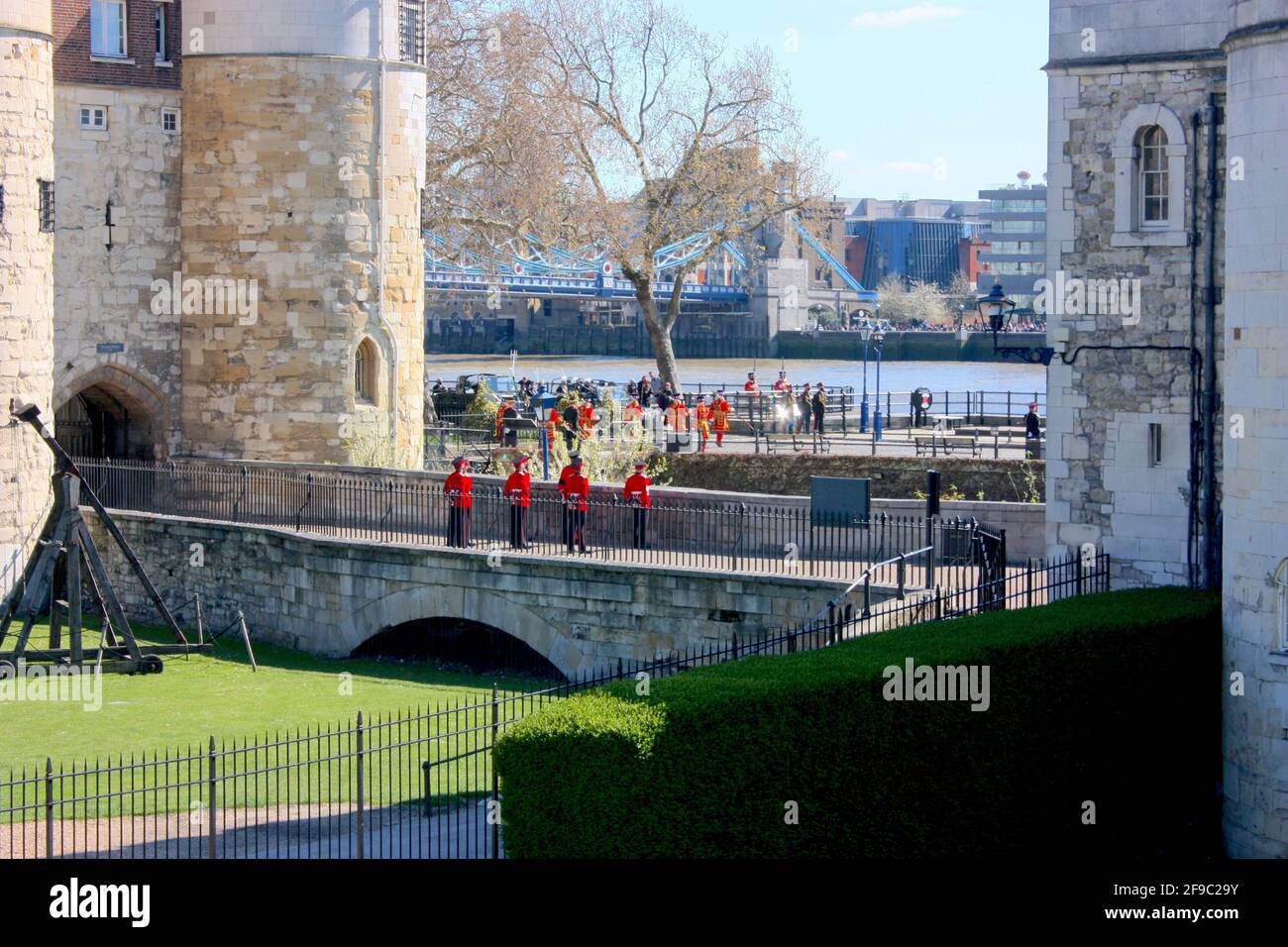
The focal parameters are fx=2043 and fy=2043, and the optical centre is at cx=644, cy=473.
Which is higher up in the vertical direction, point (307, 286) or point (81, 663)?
point (307, 286)

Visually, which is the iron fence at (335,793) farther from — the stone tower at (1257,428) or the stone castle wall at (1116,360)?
the stone tower at (1257,428)

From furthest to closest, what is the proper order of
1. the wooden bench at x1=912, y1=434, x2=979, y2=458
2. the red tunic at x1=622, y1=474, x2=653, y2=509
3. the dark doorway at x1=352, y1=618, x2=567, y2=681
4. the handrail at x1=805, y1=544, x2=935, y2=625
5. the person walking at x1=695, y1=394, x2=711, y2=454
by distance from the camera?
1. the person walking at x1=695, y1=394, x2=711, y2=454
2. the wooden bench at x1=912, y1=434, x2=979, y2=458
3. the dark doorway at x1=352, y1=618, x2=567, y2=681
4. the red tunic at x1=622, y1=474, x2=653, y2=509
5. the handrail at x1=805, y1=544, x2=935, y2=625

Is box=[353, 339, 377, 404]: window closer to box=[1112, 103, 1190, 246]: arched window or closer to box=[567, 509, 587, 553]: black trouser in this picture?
box=[567, 509, 587, 553]: black trouser

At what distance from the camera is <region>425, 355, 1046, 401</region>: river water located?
102312 millimetres

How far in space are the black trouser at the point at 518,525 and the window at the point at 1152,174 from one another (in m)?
10.3

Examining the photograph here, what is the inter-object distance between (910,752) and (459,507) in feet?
42.7

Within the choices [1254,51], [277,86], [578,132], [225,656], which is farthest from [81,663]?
[578,132]

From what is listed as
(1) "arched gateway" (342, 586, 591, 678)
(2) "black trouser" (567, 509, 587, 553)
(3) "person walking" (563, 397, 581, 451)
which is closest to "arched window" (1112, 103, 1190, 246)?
(2) "black trouser" (567, 509, 587, 553)

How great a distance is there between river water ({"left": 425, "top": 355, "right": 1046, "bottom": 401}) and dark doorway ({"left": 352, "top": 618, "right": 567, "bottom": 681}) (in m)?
63.3

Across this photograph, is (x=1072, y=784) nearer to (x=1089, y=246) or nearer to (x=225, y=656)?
(x=1089, y=246)

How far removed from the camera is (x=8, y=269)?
33.6m

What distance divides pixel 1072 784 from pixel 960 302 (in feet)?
458

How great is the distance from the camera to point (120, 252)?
38750 mm

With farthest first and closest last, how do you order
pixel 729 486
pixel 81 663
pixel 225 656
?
pixel 729 486
pixel 225 656
pixel 81 663
